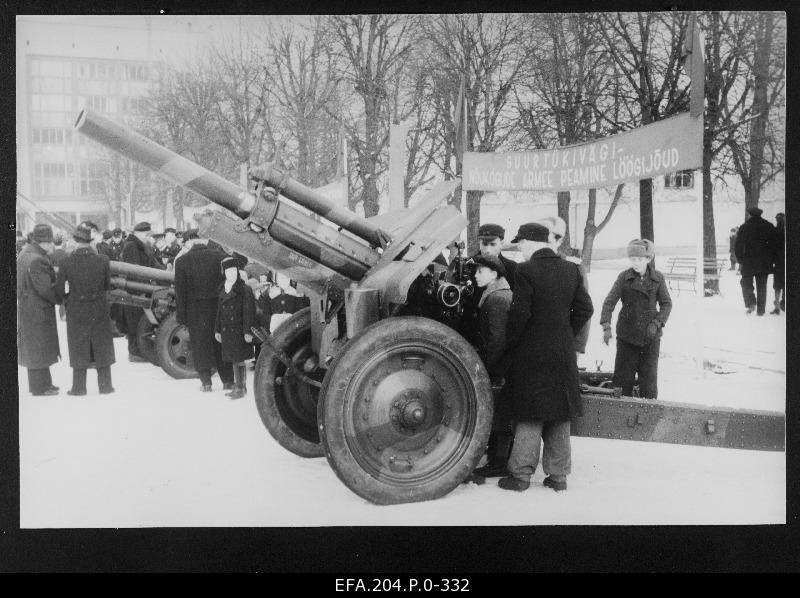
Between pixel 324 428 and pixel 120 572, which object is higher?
pixel 324 428

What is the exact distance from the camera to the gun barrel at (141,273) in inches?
309

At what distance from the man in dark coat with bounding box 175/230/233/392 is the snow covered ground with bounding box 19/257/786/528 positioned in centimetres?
214

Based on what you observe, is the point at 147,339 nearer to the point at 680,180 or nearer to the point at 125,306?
the point at 125,306

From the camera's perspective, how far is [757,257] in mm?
5328

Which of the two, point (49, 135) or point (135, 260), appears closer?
point (49, 135)

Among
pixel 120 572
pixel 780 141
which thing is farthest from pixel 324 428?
pixel 780 141

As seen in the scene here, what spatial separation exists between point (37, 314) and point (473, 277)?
2.95m

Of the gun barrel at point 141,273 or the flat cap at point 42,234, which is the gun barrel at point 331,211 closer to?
the flat cap at point 42,234

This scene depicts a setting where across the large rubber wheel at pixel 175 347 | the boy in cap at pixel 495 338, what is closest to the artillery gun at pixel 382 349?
the boy in cap at pixel 495 338

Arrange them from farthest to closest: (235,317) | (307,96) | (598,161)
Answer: (235,317), (307,96), (598,161)

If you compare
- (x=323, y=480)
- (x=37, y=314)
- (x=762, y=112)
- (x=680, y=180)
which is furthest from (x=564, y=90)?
(x=37, y=314)

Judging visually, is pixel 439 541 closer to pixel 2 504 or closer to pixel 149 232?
pixel 2 504

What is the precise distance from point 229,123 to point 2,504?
3128mm

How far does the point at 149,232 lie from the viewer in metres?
7.24
